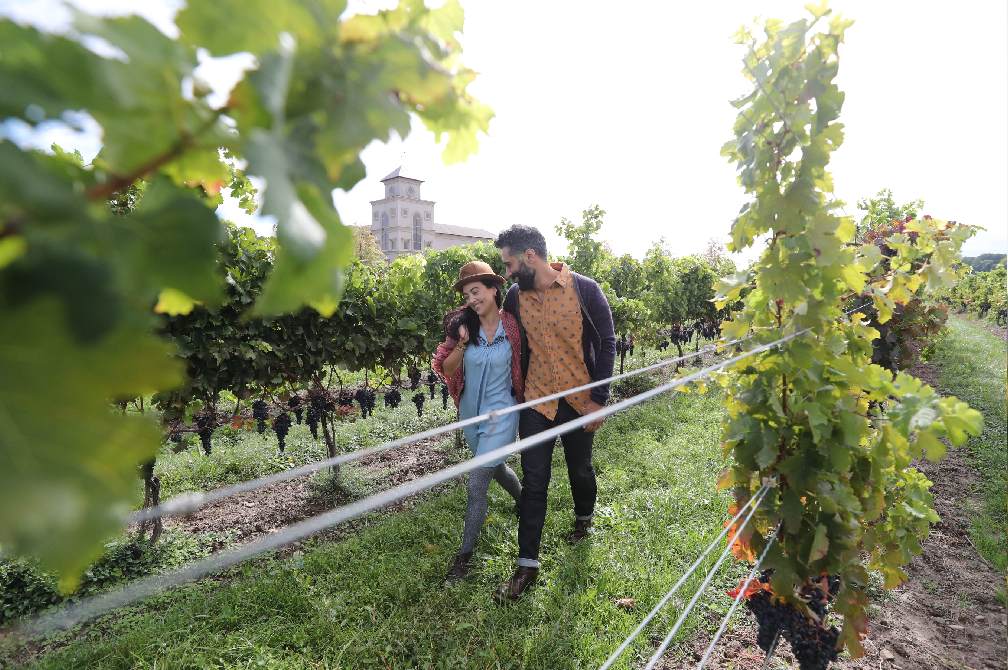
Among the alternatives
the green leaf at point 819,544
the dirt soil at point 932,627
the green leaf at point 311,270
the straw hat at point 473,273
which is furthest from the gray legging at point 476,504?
the green leaf at point 311,270

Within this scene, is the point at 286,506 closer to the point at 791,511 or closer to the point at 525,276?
the point at 525,276

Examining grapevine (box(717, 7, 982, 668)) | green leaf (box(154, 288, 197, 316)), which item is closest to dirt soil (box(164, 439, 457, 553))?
grapevine (box(717, 7, 982, 668))

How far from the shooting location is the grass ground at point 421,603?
294 centimetres

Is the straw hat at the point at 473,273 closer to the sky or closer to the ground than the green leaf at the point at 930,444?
closer to the sky

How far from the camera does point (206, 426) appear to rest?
4.61 meters

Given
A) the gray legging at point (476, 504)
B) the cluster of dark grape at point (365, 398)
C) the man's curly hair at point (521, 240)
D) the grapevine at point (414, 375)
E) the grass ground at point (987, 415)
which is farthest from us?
the grapevine at point (414, 375)

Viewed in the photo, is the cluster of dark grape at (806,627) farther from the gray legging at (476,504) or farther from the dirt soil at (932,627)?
the gray legging at (476,504)

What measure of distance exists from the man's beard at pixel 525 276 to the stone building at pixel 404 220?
73.9 meters

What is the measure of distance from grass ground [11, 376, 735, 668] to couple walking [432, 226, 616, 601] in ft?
1.11

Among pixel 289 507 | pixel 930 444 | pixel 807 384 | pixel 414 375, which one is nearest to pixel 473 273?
pixel 807 384

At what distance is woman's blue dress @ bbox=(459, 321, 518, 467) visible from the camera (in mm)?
3412

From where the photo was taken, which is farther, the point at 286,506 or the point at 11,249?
the point at 286,506

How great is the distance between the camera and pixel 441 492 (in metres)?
5.35

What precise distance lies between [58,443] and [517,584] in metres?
→ 3.42
